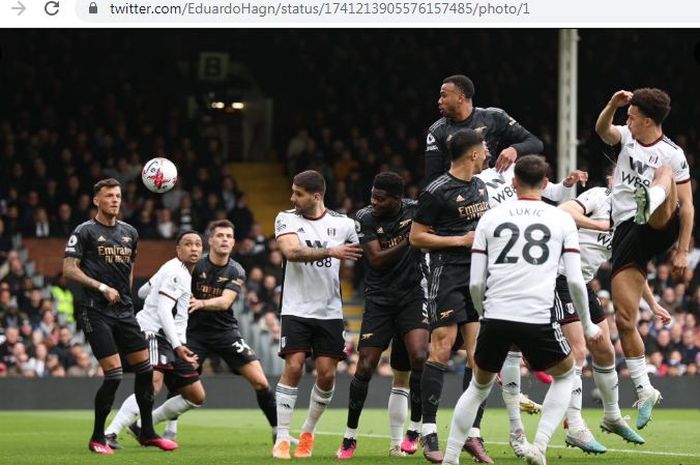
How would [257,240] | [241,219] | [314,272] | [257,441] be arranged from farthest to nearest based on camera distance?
[241,219], [257,240], [257,441], [314,272]

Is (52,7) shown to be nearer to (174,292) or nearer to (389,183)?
(174,292)

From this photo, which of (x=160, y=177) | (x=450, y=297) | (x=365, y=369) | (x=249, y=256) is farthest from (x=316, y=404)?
(x=249, y=256)

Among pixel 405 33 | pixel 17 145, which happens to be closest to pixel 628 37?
pixel 405 33

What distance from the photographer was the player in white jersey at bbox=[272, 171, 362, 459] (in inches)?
425

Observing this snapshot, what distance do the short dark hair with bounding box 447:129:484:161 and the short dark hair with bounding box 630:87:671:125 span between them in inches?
48.2

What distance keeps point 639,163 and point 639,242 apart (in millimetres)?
608

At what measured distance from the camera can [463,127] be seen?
1095 cm

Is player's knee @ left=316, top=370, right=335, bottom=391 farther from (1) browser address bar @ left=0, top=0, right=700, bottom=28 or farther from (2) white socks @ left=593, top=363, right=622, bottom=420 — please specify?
(1) browser address bar @ left=0, top=0, right=700, bottom=28

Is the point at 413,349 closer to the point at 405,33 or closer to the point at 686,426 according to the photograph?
the point at 686,426

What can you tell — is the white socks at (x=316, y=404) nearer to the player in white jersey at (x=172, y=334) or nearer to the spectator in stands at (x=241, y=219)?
the player in white jersey at (x=172, y=334)

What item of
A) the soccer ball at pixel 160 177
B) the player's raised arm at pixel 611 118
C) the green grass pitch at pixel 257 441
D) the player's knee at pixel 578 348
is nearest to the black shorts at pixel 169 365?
the green grass pitch at pixel 257 441

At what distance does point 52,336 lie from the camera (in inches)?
834

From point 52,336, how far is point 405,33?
12173mm

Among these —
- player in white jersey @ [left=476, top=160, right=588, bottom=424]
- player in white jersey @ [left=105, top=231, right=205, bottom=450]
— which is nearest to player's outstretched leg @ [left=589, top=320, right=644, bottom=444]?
player in white jersey @ [left=476, top=160, right=588, bottom=424]
